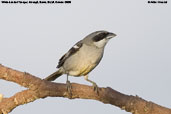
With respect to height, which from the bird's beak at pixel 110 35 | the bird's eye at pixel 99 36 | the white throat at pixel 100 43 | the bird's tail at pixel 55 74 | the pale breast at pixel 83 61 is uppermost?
the bird's beak at pixel 110 35

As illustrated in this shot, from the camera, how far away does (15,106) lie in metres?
5.59

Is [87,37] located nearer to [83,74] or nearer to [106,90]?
[83,74]

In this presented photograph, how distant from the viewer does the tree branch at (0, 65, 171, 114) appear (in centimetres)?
538

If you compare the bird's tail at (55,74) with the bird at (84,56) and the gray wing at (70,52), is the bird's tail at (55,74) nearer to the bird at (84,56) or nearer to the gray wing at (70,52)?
the bird at (84,56)

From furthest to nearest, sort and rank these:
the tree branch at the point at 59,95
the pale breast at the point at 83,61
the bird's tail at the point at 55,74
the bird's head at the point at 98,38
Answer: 1. the bird's tail at the point at 55,74
2. the bird's head at the point at 98,38
3. the pale breast at the point at 83,61
4. the tree branch at the point at 59,95

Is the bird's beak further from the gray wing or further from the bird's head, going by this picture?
the gray wing

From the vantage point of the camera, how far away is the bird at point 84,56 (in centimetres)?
738

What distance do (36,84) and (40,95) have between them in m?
0.20

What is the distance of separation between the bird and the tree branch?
1.40 m

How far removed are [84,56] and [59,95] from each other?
1.93m

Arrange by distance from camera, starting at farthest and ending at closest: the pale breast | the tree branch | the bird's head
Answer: the bird's head < the pale breast < the tree branch

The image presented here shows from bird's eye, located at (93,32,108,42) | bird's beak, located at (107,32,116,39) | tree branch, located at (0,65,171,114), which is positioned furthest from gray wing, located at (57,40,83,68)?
tree branch, located at (0,65,171,114)

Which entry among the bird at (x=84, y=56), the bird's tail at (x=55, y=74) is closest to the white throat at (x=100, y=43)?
the bird at (x=84, y=56)

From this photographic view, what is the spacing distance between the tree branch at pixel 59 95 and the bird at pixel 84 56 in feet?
4.59
